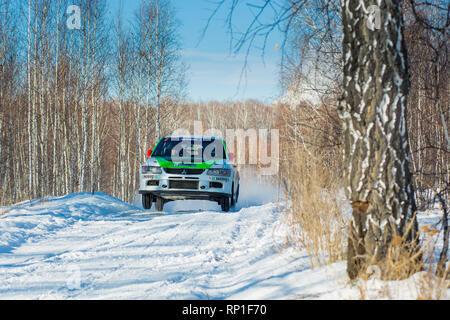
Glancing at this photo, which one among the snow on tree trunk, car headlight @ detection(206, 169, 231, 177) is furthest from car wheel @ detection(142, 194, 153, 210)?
the snow on tree trunk

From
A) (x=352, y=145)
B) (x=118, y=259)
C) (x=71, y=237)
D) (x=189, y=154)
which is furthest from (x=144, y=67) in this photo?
(x=352, y=145)

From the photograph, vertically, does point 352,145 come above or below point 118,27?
below

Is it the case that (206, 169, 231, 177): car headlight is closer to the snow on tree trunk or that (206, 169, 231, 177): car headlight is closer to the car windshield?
the car windshield

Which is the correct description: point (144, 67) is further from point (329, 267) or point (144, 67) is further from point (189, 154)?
point (329, 267)

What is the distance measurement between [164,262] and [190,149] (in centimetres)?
527

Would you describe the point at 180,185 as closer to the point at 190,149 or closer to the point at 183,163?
the point at 183,163

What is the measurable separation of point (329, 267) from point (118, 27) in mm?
21078

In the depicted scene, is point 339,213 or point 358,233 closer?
point 358,233

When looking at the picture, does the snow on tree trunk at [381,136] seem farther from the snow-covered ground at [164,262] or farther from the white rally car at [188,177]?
the white rally car at [188,177]

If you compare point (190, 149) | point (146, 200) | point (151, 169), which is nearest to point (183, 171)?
point (151, 169)

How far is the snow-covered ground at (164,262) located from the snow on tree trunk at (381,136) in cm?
37
